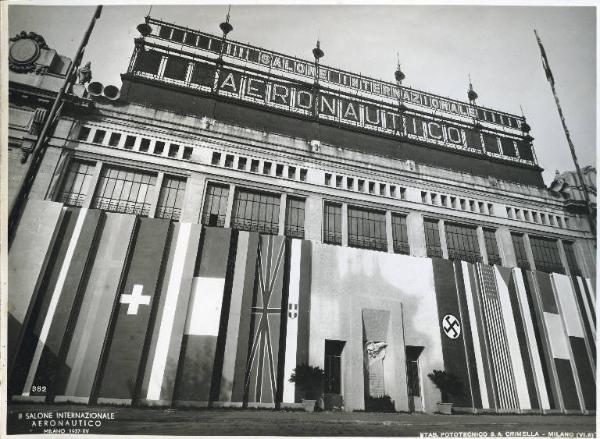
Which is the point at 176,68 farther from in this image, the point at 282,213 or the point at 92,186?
the point at 282,213

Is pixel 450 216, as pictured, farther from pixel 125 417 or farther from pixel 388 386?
pixel 125 417

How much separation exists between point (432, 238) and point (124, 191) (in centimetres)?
1612

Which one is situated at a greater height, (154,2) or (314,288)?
(154,2)

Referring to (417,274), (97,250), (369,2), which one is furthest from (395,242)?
(97,250)

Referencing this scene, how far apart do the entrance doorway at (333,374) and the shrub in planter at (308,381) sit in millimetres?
719

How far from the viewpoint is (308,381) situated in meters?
14.3

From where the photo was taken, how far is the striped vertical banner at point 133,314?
503 inches

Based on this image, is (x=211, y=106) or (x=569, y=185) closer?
(x=211, y=106)

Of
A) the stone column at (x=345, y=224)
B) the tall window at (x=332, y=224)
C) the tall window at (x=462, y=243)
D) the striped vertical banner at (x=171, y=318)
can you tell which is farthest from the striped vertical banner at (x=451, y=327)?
the striped vertical banner at (x=171, y=318)

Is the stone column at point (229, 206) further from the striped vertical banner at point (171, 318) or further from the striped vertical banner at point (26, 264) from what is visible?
the striped vertical banner at point (26, 264)

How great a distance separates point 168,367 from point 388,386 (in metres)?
9.21

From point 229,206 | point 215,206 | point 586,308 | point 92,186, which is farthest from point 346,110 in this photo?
point 586,308

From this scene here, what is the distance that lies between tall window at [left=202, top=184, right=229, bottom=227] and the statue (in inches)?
309

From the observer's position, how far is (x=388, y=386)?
51.9 feet
